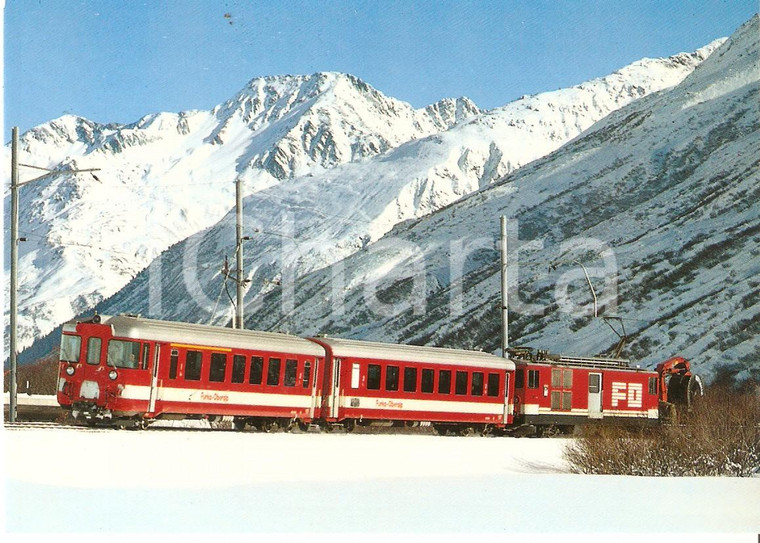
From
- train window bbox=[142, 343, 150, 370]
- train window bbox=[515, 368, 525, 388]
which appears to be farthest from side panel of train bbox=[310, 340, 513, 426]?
train window bbox=[142, 343, 150, 370]

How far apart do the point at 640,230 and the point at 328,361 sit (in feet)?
220

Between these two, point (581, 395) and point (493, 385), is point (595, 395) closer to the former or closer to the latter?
point (581, 395)

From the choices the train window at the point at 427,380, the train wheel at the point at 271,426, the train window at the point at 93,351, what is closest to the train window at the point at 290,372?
the train wheel at the point at 271,426

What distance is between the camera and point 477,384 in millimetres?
34375

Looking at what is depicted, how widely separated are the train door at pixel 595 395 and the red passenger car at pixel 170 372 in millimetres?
13487

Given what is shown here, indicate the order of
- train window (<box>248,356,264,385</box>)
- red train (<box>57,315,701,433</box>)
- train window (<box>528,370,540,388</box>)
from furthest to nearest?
1. train window (<box>528,370,540,388</box>)
2. train window (<box>248,356,264,385</box>)
3. red train (<box>57,315,701,433</box>)

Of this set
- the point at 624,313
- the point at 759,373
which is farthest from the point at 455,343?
the point at 759,373

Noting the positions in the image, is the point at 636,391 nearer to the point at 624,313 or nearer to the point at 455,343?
the point at 624,313

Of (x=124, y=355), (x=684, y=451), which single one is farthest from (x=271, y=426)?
(x=684, y=451)

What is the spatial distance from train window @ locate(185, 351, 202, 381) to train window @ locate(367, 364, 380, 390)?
6.41 m

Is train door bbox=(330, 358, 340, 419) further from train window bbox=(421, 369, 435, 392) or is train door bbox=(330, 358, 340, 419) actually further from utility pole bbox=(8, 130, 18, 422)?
utility pole bbox=(8, 130, 18, 422)

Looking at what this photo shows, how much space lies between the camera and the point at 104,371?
84.8 ft

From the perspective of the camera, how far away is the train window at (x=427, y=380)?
3259cm

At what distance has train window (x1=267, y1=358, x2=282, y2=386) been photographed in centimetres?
2867
